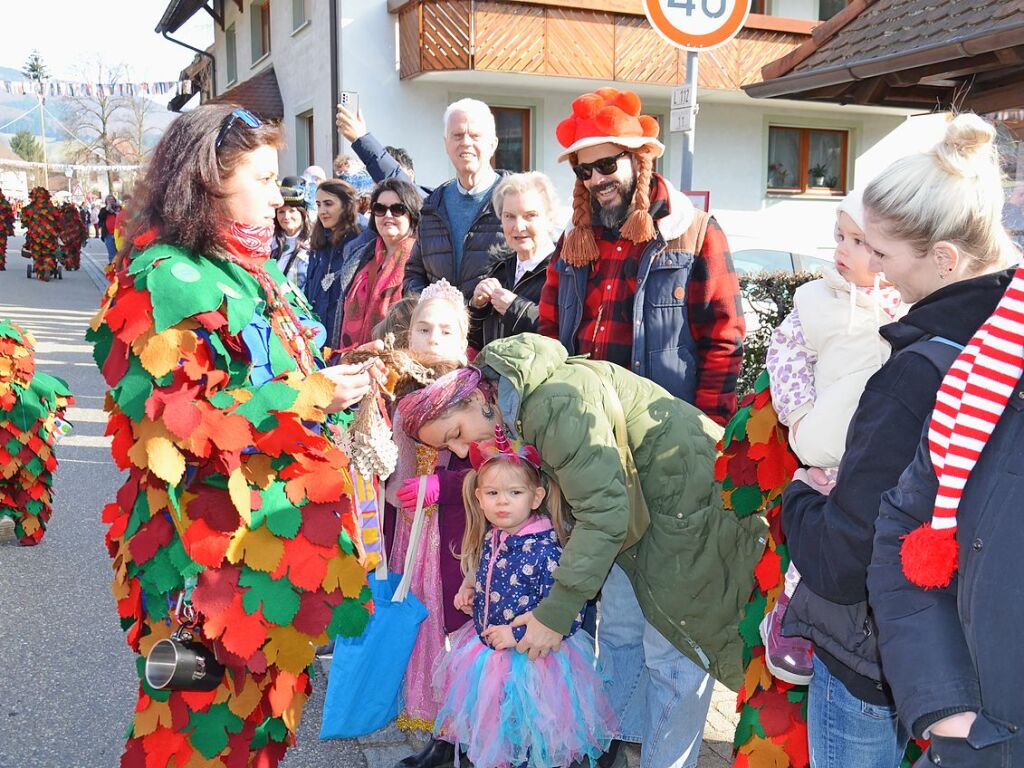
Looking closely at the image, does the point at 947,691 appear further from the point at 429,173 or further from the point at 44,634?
the point at 429,173

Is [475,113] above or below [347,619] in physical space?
above

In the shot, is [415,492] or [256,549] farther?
[415,492]

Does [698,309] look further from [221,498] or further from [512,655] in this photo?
[221,498]

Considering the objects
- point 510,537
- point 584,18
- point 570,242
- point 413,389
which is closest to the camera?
point 510,537

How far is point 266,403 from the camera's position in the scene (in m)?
2.18

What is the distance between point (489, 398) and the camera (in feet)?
9.51

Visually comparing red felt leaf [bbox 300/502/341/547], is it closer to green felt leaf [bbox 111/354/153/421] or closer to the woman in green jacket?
green felt leaf [bbox 111/354/153/421]

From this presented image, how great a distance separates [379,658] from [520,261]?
1.79m

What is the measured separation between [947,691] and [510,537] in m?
1.61

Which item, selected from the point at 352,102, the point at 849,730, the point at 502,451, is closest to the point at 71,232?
the point at 352,102

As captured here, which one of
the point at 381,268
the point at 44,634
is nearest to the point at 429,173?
the point at 381,268

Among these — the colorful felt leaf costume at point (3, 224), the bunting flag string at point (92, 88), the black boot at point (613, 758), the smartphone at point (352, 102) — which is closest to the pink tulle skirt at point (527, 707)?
the black boot at point (613, 758)

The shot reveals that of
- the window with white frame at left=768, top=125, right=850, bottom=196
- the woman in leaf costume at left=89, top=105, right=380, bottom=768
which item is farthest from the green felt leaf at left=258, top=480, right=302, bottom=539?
the window with white frame at left=768, top=125, right=850, bottom=196

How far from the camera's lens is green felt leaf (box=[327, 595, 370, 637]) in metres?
2.27
